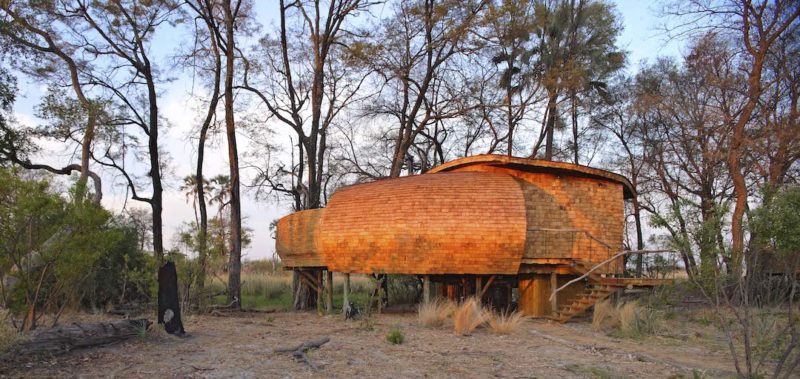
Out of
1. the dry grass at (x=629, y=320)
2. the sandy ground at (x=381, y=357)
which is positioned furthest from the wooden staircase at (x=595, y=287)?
the sandy ground at (x=381, y=357)

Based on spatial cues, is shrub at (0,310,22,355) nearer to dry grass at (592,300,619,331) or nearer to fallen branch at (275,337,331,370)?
fallen branch at (275,337,331,370)

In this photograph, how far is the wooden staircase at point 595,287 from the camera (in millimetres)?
16281

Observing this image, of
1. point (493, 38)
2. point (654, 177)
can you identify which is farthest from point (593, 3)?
point (654, 177)

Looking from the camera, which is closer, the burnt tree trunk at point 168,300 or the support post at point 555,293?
the burnt tree trunk at point 168,300

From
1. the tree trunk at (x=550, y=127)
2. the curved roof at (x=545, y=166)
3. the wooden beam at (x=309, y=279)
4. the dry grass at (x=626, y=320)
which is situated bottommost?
the dry grass at (x=626, y=320)

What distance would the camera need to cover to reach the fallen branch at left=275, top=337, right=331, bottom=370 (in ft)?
32.4

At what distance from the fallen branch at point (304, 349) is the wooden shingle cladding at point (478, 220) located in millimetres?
5524

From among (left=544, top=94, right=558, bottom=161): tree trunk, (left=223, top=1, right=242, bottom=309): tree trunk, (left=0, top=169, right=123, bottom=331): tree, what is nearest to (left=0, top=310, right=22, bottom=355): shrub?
(left=0, top=169, right=123, bottom=331): tree

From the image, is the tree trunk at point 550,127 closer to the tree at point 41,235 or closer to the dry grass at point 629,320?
the dry grass at point 629,320

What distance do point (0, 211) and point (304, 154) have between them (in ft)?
62.9

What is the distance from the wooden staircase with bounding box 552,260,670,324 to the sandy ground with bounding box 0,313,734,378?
1.92 m

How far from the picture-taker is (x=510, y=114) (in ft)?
91.6

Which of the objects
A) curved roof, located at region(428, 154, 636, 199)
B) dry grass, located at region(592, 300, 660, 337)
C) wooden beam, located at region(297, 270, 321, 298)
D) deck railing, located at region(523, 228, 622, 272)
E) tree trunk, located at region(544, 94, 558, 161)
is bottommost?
dry grass, located at region(592, 300, 660, 337)

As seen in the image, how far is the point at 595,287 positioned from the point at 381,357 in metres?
8.34
